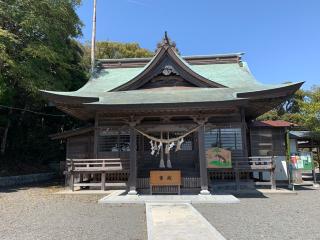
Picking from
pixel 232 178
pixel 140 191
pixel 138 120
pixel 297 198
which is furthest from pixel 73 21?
pixel 297 198

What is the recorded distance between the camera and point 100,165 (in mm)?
14047

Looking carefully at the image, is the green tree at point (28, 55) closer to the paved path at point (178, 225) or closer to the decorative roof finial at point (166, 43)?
the decorative roof finial at point (166, 43)

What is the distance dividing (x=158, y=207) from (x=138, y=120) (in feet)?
13.5

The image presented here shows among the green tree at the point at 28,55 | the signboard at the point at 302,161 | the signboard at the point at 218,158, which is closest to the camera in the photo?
the signboard at the point at 218,158

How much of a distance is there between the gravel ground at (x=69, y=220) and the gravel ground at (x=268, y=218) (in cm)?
201

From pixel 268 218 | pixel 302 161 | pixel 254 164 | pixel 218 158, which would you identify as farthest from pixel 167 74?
pixel 268 218

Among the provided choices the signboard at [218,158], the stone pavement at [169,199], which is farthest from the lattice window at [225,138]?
the stone pavement at [169,199]

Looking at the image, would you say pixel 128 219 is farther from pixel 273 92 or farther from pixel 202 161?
pixel 273 92

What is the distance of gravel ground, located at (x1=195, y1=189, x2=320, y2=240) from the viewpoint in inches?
250

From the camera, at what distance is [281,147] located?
56.1ft

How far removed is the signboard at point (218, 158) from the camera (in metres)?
13.1

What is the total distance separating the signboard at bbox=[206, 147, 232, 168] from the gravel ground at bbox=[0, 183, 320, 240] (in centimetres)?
207

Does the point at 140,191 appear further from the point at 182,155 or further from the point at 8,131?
the point at 8,131

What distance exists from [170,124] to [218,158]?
8.85 feet
